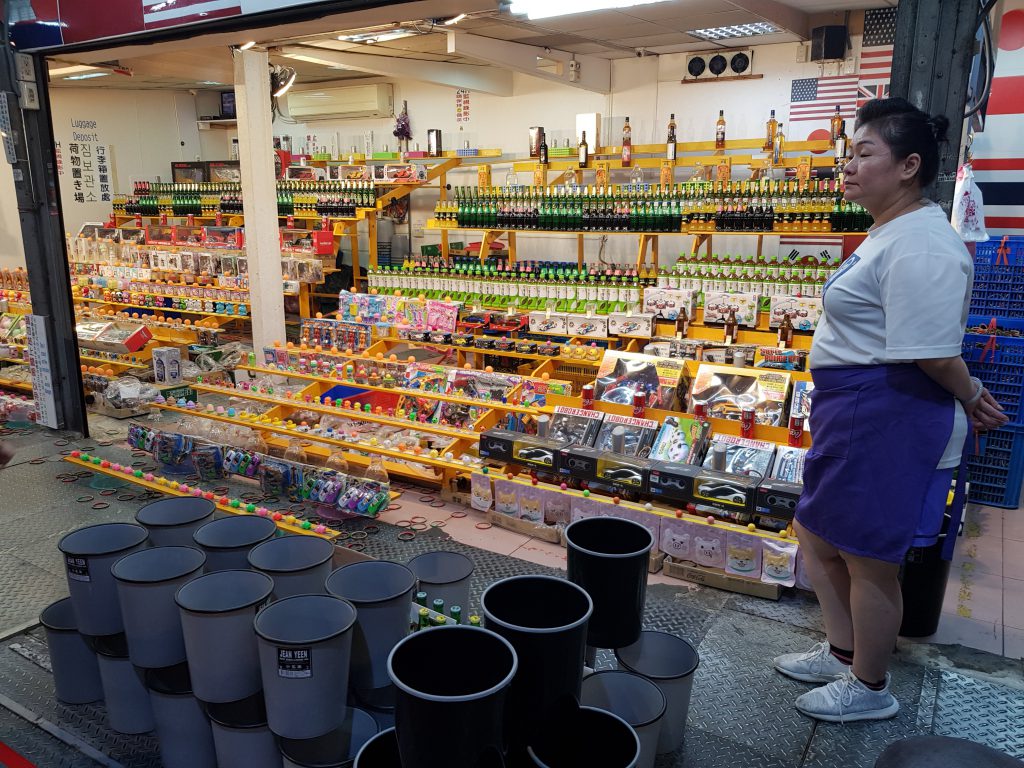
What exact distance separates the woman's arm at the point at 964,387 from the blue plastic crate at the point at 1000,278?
3025 mm

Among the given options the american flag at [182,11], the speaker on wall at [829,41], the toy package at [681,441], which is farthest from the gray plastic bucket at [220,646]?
the speaker on wall at [829,41]

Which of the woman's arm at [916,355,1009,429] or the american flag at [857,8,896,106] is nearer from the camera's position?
the woman's arm at [916,355,1009,429]

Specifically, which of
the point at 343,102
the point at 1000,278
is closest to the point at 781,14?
the point at 1000,278

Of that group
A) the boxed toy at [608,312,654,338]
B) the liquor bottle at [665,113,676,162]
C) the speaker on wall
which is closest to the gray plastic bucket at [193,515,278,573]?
the boxed toy at [608,312,654,338]

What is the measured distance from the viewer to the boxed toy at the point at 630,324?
578 cm

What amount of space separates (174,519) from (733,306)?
4349 millimetres

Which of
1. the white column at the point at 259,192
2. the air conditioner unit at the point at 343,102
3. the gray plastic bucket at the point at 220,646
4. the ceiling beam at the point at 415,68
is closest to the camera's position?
the gray plastic bucket at the point at 220,646

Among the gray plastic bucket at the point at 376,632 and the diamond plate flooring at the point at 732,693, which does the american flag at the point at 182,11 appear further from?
the gray plastic bucket at the point at 376,632

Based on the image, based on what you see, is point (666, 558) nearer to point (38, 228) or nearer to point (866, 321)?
point (866, 321)

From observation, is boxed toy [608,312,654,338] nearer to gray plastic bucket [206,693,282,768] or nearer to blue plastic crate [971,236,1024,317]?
blue plastic crate [971,236,1024,317]

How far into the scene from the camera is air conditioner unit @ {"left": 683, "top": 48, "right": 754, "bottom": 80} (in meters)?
8.52

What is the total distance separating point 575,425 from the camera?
14.0 feet

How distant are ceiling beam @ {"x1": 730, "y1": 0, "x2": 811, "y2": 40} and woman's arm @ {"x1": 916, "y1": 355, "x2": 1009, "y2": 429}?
4.91 m

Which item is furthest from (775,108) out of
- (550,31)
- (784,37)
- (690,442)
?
(690,442)
